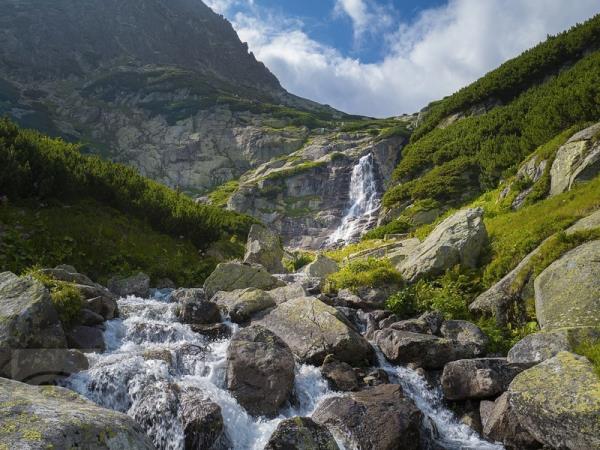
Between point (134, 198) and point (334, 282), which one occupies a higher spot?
point (134, 198)

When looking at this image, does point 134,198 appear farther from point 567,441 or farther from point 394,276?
point 567,441

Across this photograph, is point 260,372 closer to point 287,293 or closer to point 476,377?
point 476,377

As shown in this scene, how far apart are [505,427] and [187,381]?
7033mm

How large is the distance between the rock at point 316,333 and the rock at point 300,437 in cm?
371

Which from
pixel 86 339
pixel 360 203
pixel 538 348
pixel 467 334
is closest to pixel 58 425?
pixel 86 339

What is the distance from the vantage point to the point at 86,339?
11.4 metres

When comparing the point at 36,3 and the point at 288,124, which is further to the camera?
the point at 36,3

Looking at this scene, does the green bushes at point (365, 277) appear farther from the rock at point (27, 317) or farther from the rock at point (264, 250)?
the rock at point (27, 317)

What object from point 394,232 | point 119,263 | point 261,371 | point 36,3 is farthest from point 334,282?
point 36,3

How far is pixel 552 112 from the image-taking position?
1214 inches

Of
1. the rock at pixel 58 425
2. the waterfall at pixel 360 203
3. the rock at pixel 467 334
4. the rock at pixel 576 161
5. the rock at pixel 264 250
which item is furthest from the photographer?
the waterfall at pixel 360 203

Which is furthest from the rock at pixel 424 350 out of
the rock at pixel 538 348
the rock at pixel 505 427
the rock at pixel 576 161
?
the rock at pixel 576 161

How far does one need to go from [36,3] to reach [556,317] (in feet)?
652

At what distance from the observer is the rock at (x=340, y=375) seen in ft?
35.3
